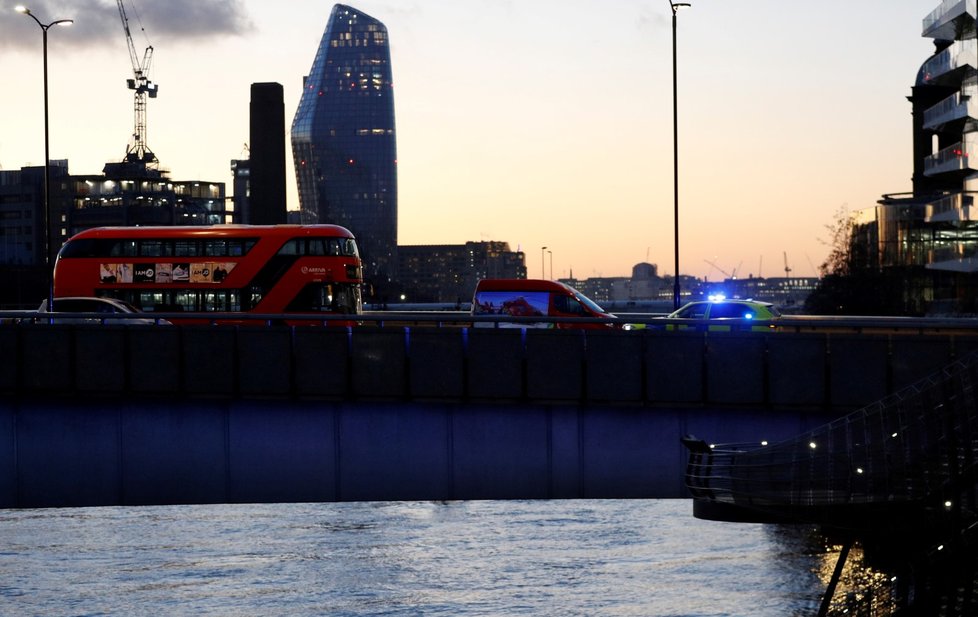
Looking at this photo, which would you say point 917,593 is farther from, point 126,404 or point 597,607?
point 597,607

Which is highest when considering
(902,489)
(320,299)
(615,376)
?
(320,299)

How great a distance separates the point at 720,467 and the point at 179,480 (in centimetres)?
1105

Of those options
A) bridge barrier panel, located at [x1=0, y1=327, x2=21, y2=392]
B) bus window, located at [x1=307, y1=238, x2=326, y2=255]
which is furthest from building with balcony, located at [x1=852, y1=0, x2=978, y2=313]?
bridge barrier panel, located at [x1=0, y1=327, x2=21, y2=392]

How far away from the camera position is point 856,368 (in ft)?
81.9

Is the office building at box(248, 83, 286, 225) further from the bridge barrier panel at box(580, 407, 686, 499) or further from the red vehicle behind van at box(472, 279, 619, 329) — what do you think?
the bridge barrier panel at box(580, 407, 686, 499)

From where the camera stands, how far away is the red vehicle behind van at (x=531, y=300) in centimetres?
4784

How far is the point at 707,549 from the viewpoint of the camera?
61.4 m

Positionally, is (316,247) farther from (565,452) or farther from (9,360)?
(565,452)

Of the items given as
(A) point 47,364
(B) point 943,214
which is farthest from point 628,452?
(B) point 943,214

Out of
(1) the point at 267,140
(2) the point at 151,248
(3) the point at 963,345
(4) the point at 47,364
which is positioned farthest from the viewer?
(1) the point at 267,140

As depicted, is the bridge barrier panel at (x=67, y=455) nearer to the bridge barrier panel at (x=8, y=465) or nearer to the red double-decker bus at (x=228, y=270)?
the bridge barrier panel at (x=8, y=465)

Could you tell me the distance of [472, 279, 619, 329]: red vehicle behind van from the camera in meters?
47.8

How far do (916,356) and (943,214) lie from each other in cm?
8118

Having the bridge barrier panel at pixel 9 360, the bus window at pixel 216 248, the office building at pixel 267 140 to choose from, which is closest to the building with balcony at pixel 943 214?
the office building at pixel 267 140
